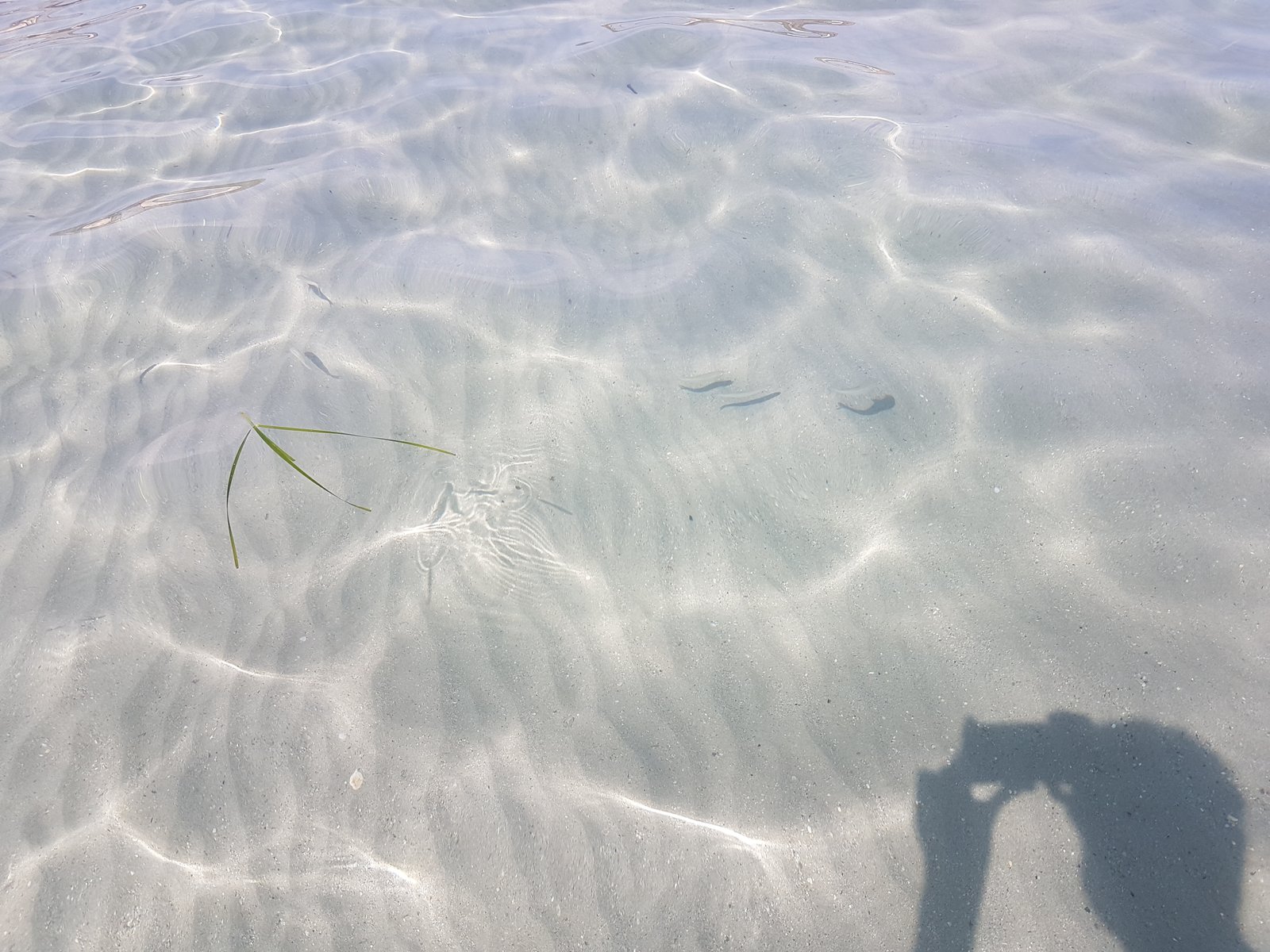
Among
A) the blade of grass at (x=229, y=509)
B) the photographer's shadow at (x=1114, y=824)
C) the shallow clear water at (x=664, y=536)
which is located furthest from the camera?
the blade of grass at (x=229, y=509)

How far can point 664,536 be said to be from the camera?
2.09 m

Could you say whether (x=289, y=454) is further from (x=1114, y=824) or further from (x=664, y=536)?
(x=1114, y=824)

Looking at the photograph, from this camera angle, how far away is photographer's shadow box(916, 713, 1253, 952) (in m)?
1.41

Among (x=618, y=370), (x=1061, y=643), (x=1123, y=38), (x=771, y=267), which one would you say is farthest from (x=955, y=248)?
(x=1123, y=38)

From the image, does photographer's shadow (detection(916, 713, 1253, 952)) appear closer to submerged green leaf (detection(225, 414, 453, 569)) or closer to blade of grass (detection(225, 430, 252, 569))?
submerged green leaf (detection(225, 414, 453, 569))

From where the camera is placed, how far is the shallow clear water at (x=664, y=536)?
1549 millimetres

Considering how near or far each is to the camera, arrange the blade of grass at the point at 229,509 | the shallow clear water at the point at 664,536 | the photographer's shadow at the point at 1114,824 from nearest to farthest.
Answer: the photographer's shadow at the point at 1114,824 → the shallow clear water at the point at 664,536 → the blade of grass at the point at 229,509

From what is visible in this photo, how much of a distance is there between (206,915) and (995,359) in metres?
2.83

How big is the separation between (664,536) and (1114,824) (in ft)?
4.40

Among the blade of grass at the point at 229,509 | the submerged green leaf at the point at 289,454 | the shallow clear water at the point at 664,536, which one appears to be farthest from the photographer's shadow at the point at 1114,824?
the blade of grass at the point at 229,509

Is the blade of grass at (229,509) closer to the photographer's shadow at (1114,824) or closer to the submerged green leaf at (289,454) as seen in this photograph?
the submerged green leaf at (289,454)

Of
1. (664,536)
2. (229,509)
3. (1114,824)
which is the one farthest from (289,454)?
(1114,824)

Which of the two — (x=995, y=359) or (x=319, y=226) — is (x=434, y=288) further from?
(x=995, y=359)

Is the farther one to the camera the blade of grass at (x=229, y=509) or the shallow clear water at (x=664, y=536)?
the blade of grass at (x=229, y=509)
